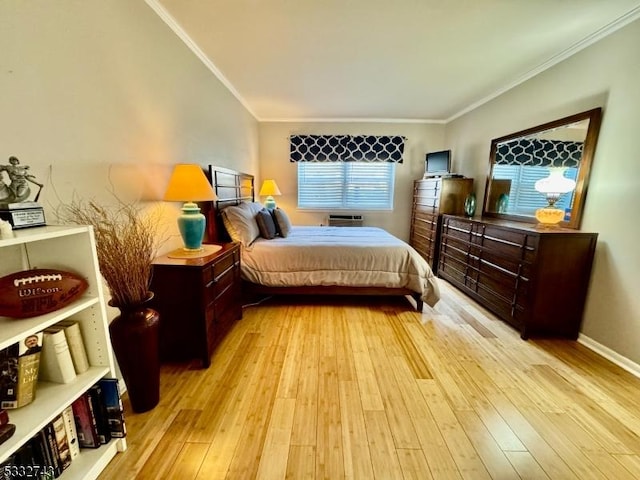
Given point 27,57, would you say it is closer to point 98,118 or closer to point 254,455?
point 98,118

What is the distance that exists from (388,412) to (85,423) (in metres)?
1.46

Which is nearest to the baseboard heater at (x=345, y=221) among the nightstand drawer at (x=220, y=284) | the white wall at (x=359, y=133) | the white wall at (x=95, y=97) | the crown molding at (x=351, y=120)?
the white wall at (x=359, y=133)

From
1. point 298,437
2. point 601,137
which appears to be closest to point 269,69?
point 601,137

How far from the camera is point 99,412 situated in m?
1.24

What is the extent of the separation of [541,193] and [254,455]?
10.6ft

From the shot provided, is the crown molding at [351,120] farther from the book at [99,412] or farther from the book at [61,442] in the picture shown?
the book at [61,442]

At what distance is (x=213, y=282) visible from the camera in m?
1.93

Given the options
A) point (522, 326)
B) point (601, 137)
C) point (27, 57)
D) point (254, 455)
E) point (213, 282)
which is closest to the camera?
point (27, 57)

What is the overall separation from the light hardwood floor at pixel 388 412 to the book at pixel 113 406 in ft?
0.42

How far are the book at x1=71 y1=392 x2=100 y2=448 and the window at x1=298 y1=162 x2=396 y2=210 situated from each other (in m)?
4.40

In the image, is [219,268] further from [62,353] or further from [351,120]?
[351,120]

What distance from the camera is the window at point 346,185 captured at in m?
5.25

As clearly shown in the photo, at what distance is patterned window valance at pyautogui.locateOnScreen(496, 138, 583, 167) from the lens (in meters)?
2.45

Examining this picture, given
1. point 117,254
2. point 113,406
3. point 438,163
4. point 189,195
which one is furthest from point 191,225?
point 438,163
